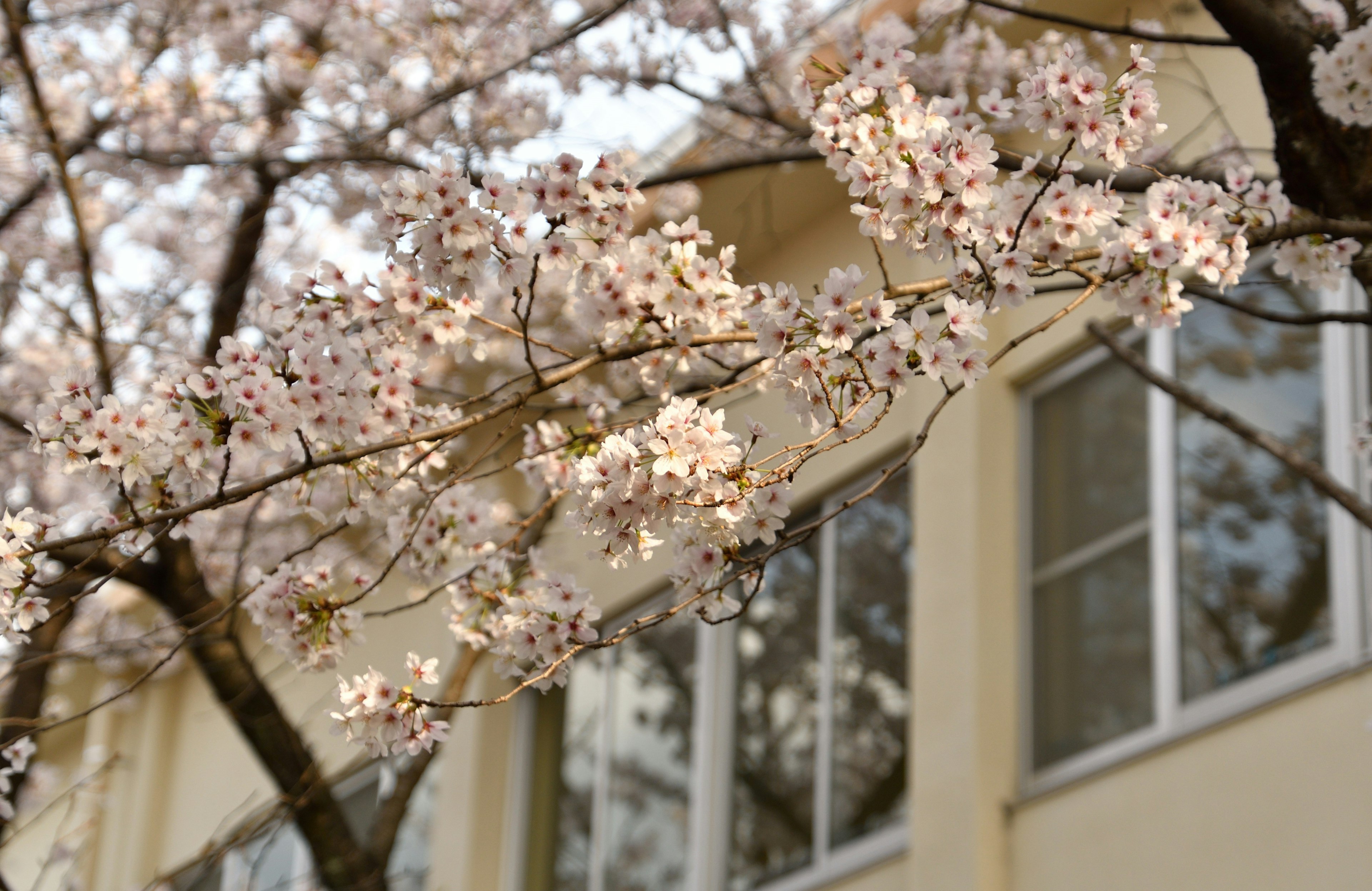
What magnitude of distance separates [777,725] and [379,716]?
4.17 meters

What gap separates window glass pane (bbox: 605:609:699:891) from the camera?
6.79 meters

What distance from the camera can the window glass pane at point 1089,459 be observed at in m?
5.22

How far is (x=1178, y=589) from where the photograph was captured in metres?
4.79

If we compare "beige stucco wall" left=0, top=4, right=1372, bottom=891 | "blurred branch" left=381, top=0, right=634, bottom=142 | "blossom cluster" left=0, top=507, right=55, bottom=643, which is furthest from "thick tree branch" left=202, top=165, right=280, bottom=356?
"blossom cluster" left=0, top=507, right=55, bottom=643

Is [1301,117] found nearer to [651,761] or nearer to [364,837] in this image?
[651,761]

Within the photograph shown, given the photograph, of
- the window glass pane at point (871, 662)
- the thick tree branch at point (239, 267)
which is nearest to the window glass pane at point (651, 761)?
the window glass pane at point (871, 662)

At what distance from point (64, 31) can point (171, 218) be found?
46.3 inches

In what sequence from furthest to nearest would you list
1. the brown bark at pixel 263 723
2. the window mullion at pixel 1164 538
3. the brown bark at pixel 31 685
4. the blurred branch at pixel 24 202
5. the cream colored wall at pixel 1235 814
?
1. the blurred branch at pixel 24 202
2. the brown bark at pixel 31 685
3. the brown bark at pixel 263 723
4. the window mullion at pixel 1164 538
5. the cream colored wall at pixel 1235 814

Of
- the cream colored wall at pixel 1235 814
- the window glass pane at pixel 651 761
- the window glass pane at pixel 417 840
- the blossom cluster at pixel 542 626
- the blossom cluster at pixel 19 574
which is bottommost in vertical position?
the cream colored wall at pixel 1235 814

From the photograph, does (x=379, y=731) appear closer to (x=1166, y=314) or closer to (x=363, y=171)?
(x=1166, y=314)

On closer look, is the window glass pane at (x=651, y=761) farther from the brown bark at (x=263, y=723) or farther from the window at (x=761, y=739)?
the brown bark at (x=263, y=723)

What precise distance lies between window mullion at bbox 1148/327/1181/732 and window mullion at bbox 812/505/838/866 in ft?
4.47

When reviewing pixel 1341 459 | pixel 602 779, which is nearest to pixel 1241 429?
pixel 1341 459

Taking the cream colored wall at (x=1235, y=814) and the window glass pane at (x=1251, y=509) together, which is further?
the window glass pane at (x=1251, y=509)
